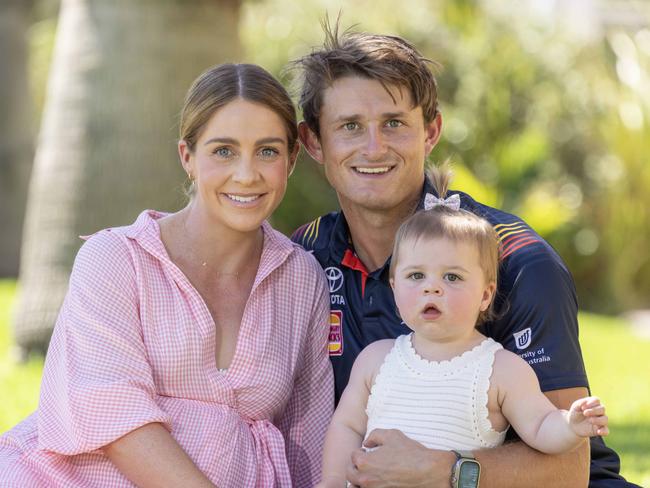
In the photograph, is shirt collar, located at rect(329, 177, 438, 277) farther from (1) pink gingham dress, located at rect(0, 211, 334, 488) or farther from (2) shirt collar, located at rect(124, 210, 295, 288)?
(1) pink gingham dress, located at rect(0, 211, 334, 488)

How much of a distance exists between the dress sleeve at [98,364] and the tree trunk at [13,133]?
44.1 ft

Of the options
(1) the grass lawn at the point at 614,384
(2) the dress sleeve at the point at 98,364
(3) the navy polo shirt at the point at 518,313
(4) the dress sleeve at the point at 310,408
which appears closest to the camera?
(2) the dress sleeve at the point at 98,364

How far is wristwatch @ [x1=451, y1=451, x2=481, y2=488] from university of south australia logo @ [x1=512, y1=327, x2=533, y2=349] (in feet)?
1.62

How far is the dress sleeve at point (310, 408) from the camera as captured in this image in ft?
13.6

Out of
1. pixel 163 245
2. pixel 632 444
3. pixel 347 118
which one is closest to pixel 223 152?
pixel 163 245

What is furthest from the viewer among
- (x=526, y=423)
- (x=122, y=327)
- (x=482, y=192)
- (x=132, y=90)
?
(x=482, y=192)

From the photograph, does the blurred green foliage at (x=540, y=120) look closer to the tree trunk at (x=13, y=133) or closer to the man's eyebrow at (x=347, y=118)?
the tree trunk at (x=13, y=133)

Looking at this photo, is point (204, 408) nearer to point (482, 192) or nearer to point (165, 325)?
point (165, 325)

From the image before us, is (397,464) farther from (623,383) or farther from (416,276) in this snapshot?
(623,383)

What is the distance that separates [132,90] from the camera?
8.62 metres

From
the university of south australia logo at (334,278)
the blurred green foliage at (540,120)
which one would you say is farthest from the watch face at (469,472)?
the blurred green foliage at (540,120)

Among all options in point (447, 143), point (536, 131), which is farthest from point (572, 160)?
point (447, 143)

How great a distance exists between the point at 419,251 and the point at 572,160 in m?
13.4

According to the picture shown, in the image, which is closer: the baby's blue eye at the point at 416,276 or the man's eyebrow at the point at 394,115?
the baby's blue eye at the point at 416,276
